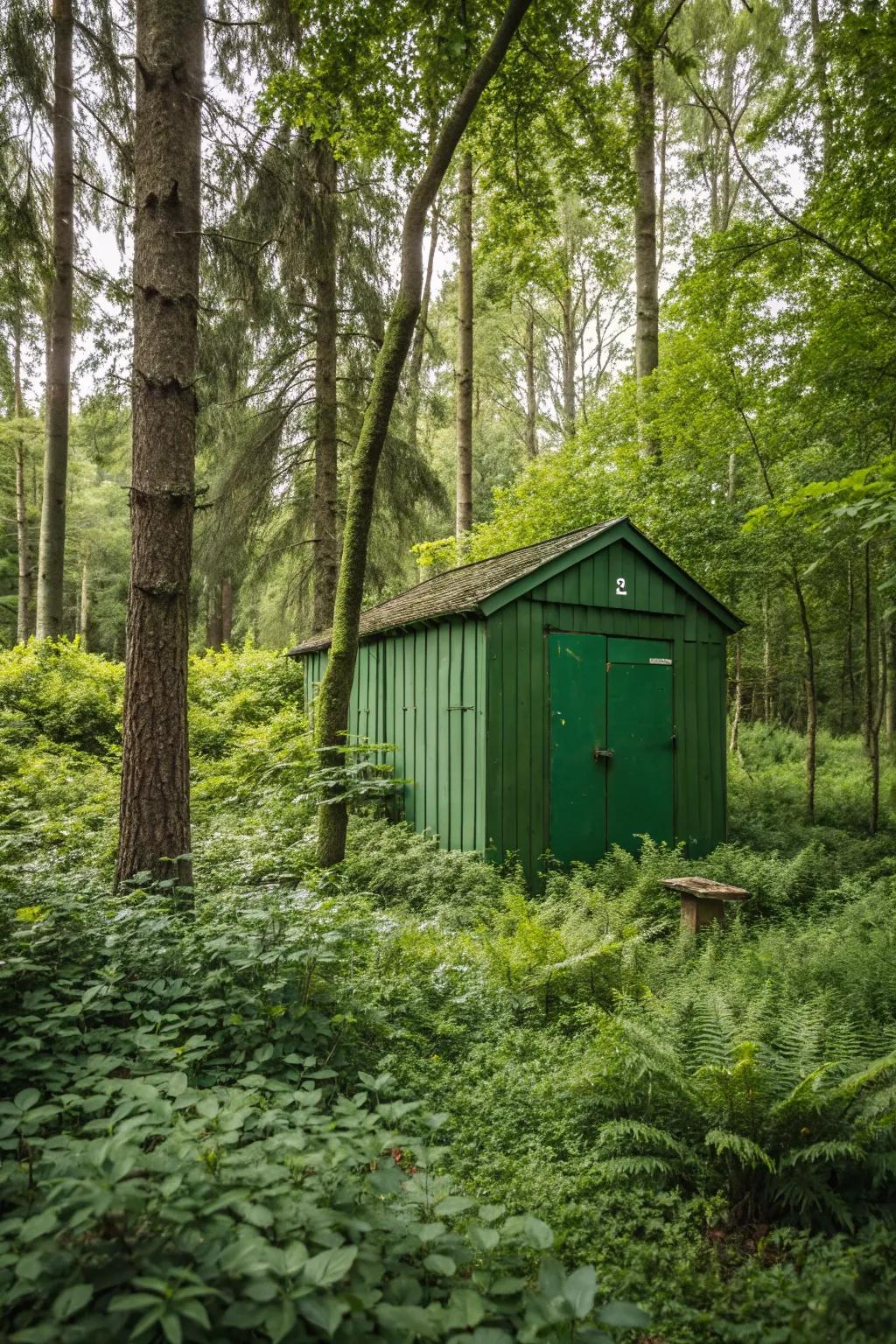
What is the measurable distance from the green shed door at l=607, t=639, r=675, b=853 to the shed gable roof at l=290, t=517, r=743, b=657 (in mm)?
890

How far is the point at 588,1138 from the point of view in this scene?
2.92 meters

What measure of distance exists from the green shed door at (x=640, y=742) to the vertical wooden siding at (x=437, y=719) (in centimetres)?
152

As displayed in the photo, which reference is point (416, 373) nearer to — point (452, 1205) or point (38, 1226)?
point (452, 1205)

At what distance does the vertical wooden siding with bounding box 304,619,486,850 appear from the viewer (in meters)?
7.09

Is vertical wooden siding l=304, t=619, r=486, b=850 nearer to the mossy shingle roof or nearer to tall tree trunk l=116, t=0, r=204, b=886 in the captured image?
the mossy shingle roof

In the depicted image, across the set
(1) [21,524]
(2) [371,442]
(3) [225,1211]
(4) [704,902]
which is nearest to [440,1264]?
(3) [225,1211]

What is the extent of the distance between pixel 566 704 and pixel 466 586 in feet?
5.89

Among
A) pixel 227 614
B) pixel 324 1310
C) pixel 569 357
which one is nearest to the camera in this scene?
pixel 324 1310

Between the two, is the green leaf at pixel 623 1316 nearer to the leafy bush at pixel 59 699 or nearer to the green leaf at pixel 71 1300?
the green leaf at pixel 71 1300

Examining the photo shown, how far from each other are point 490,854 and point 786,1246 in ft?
14.8

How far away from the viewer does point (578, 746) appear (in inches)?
292

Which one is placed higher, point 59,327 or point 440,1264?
point 59,327

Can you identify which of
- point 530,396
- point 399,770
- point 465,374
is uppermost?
point 530,396

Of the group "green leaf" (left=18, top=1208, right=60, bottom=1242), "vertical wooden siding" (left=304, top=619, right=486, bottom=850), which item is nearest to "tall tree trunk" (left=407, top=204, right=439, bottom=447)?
"vertical wooden siding" (left=304, top=619, right=486, bottom=850)
